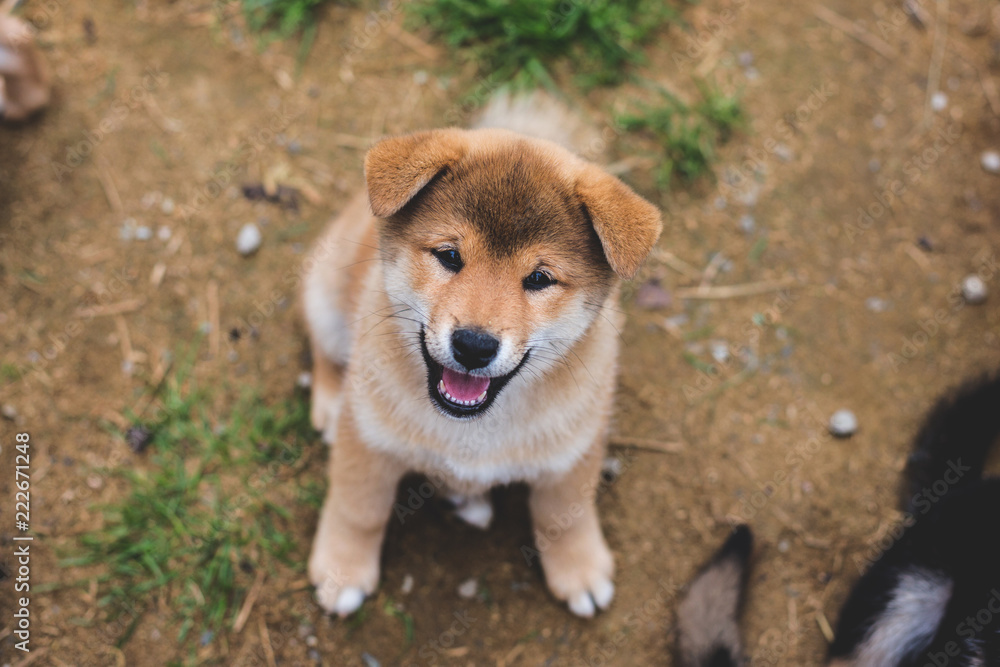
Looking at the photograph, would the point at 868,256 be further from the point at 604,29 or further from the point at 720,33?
the point at 604,29

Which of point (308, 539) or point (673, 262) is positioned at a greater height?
point (673, 262)

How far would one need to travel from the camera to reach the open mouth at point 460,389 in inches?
99.3

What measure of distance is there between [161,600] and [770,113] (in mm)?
4379

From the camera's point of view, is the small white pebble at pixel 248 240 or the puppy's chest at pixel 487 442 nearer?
the puppy's chest at pixel 487 442

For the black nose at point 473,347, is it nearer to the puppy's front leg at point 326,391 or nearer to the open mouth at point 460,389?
the open mouth at point 460,389

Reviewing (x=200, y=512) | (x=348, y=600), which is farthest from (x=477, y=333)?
(x=200, y=512)

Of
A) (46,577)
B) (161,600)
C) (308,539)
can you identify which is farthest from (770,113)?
(46,577)

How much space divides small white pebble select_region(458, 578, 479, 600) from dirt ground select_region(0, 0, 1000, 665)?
28 mm

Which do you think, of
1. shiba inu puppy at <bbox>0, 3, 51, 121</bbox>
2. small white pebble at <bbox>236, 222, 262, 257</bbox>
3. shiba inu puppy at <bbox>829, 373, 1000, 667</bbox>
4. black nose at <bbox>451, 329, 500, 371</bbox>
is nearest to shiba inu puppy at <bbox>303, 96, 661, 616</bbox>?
black nose at <bbox>451, 329, 500, 371</bbox>

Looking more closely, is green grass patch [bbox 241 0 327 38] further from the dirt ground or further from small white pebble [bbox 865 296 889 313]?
small white pebble [bbox 865 296 889 313]

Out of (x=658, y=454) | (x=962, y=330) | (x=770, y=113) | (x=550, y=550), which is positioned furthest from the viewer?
(x=770, y=113)

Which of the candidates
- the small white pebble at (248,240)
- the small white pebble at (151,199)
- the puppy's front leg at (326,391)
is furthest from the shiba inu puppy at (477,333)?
the small white pebble at (151,199)

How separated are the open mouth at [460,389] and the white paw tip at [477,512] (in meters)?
1.16

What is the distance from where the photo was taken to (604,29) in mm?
4340
